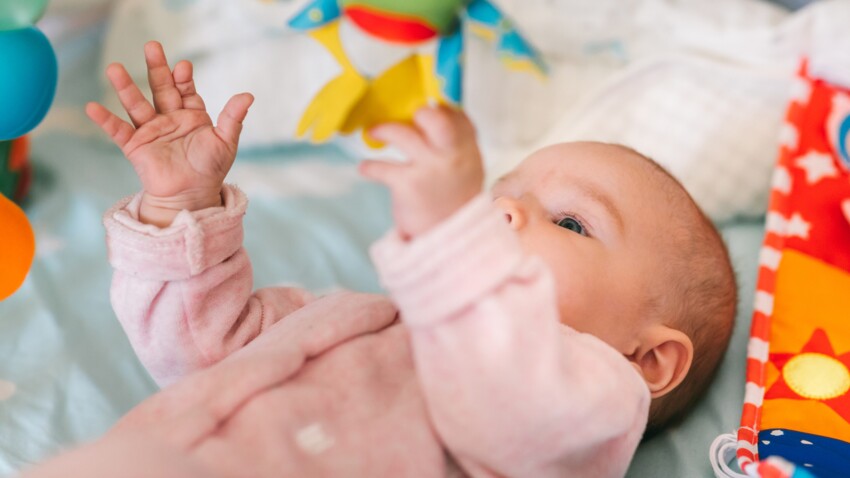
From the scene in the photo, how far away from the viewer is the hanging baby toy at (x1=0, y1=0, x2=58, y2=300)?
853 mm

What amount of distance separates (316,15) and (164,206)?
568 millimetres

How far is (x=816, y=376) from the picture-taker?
3.36 ft

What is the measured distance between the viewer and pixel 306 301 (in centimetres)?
104

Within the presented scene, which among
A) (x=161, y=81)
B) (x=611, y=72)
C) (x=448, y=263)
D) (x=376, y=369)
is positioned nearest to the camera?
(x=448, y=263)

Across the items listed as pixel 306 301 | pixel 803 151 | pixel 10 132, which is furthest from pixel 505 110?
pixel 10 132

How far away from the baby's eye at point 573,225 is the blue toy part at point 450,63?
1.55ft

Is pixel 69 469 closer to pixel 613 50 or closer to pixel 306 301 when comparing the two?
pixel 306 301

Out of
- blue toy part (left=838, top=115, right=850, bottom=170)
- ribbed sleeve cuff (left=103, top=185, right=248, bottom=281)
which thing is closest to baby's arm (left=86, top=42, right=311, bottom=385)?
ribbed sleeve cuff (left=103, top=185, right=248, bottom=281)

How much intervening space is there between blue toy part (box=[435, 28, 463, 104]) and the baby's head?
35 centimetres

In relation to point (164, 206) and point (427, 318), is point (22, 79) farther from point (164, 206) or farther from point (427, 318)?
point (427, 318)

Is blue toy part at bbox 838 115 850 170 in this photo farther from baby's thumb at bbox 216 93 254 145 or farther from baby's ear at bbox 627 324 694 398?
baby's thumb at bbox 216 93 254 145

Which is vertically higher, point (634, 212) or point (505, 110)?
point (634, 212)

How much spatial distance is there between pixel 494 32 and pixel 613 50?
0.75 feet

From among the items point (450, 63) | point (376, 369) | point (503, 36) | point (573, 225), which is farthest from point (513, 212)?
point (503, 36)
